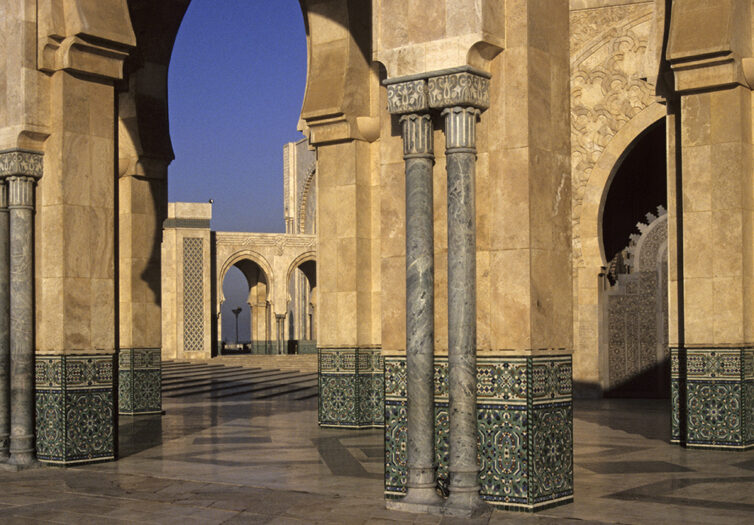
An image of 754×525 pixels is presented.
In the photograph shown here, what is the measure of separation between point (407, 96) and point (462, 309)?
110 centimetres

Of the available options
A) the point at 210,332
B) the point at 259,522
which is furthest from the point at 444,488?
the point at 210,332

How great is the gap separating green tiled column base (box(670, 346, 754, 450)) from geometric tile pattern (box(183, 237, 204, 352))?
18.9 m

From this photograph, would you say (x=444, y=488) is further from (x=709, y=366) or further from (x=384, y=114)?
(x=709, y=366)

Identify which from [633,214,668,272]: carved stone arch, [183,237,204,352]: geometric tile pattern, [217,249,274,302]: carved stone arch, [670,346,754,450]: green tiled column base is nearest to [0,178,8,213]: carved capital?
[670,346,754,450]: green tiled column base

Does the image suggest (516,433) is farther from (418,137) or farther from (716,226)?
(716,226)

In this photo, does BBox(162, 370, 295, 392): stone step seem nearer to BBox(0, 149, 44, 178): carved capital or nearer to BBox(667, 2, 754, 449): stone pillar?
BBox(0, 149, 44, 178): carved capital

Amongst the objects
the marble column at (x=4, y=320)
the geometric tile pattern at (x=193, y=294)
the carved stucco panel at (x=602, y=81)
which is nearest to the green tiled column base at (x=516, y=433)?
the marble column at (x=4, y=320)

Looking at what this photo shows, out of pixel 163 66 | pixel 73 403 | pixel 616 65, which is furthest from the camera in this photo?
pixel 616 65

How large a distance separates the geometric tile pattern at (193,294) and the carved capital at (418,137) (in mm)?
20586

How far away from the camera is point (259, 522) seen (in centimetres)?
470

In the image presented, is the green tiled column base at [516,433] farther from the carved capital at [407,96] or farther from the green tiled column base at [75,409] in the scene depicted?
the green tiled column base at [75,409]

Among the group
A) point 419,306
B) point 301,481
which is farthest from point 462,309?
point 301,481

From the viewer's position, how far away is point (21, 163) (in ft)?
Answer: 22.0

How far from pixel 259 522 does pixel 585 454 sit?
2993mm
